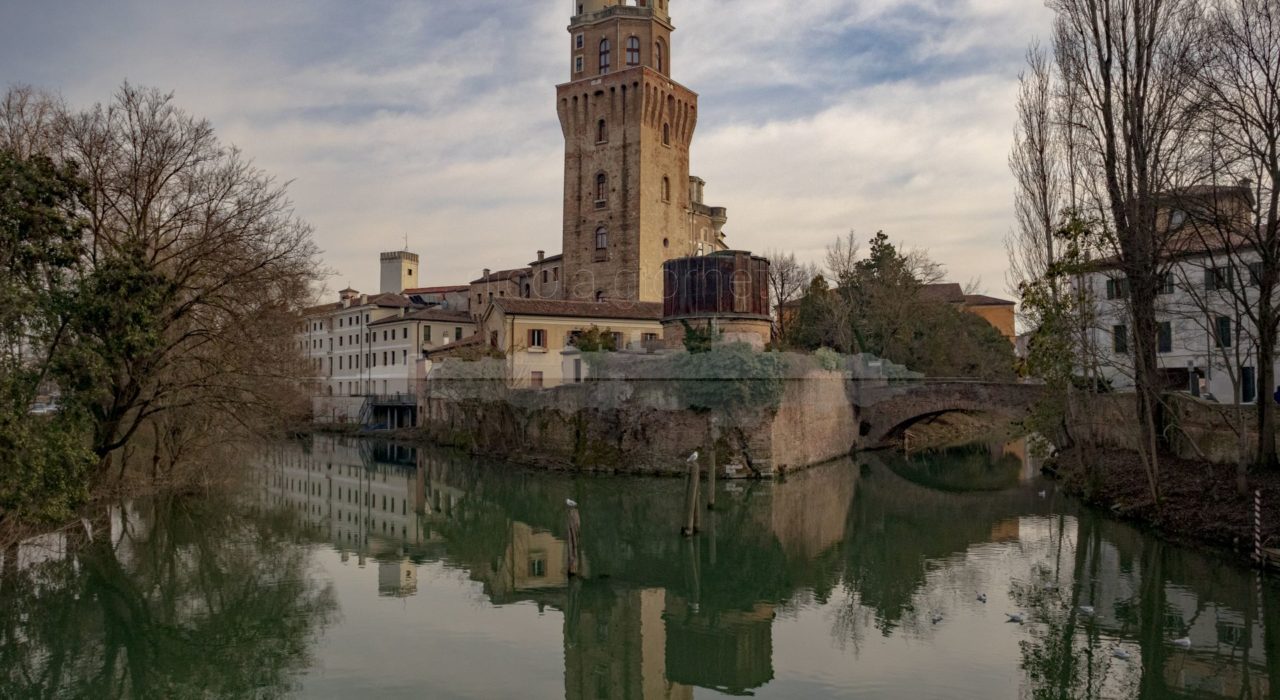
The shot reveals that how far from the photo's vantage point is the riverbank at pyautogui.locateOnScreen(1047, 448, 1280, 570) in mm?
16062

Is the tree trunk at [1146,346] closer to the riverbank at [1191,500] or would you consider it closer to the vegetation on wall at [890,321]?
the riverbank at [1191,500]

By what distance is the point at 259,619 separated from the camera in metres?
13.6

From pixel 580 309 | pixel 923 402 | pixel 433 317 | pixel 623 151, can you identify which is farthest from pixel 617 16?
pixel 923 402

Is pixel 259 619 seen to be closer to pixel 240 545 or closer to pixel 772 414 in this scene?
pixel 240 545

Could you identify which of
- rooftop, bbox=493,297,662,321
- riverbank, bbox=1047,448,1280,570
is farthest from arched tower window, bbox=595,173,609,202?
riverbank, bbox=1047,448,1280,570

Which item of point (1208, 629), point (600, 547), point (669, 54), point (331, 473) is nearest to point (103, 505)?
point (600, 547)

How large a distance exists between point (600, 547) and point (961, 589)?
7.45m

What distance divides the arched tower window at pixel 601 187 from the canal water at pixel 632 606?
2926 cm

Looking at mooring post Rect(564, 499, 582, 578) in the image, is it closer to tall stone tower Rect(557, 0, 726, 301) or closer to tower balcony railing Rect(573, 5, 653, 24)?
tall stone tower Rect(557, 0, 726, 301)

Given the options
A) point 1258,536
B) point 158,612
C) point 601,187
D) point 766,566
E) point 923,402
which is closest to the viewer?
point 158,612

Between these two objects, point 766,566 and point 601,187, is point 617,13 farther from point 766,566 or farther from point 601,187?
point 766,566

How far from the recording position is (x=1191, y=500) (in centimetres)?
1848

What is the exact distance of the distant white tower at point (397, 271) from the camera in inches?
3196

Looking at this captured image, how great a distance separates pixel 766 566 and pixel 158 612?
10726mm
